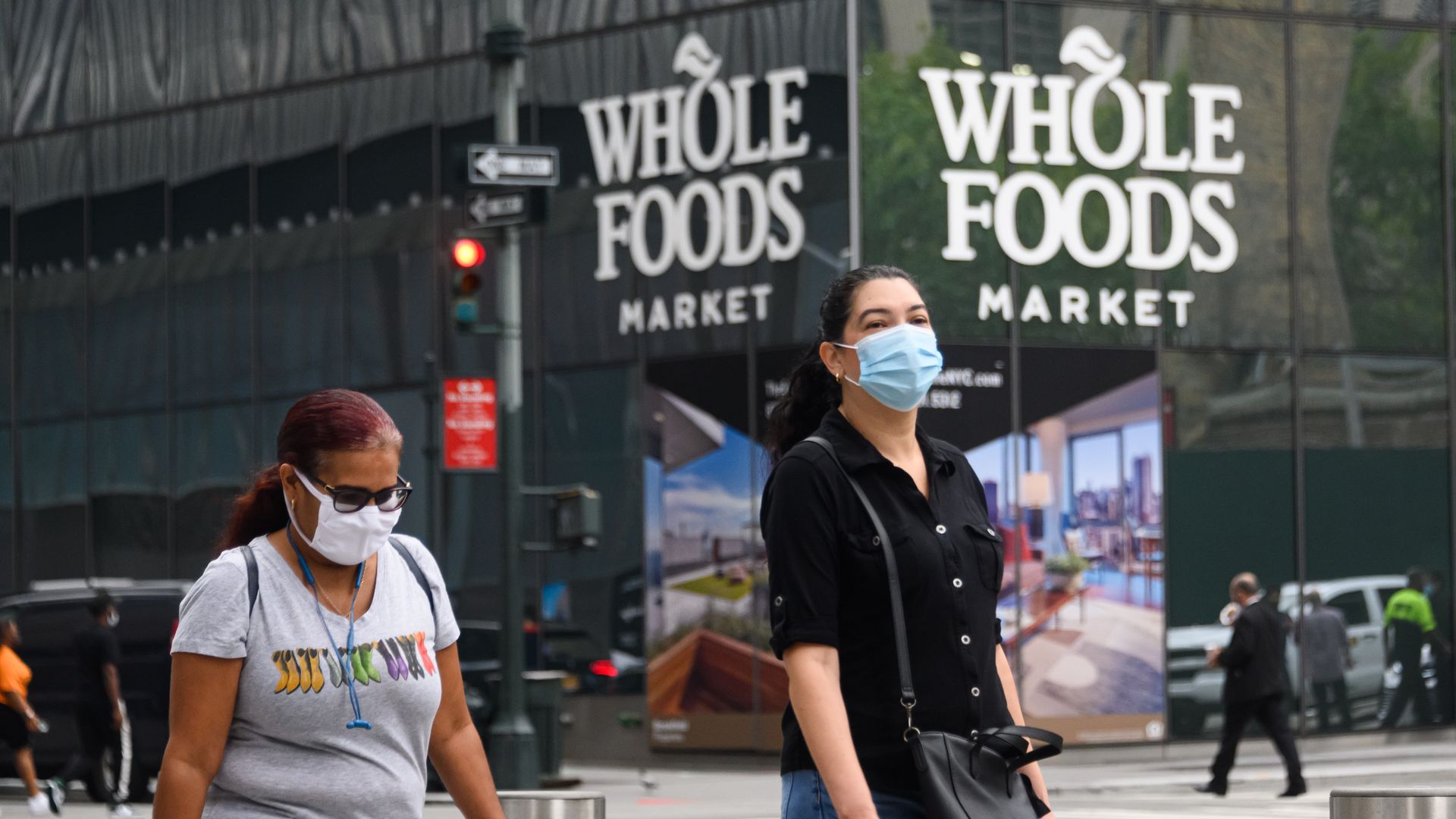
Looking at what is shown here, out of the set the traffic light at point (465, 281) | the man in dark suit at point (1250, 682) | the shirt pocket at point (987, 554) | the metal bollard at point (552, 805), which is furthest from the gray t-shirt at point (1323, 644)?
the shirt pocket at point (987, 554)

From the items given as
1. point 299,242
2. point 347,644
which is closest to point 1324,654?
point 299,242

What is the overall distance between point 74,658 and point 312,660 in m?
15.2

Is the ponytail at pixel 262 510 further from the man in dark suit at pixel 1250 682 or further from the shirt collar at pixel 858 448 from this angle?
the man in dark suit at pixel 1250 682

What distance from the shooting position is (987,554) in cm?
439

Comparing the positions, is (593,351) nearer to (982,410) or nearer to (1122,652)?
(982,410)

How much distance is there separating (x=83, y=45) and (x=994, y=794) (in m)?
30.9

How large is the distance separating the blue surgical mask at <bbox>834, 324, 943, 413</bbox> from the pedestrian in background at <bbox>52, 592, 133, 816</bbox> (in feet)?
42.6

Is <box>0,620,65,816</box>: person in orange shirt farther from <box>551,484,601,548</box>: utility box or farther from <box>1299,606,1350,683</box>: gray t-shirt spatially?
<box>1299,606,1350,683</box>: gray t-shirt

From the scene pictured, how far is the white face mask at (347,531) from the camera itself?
3.88 m

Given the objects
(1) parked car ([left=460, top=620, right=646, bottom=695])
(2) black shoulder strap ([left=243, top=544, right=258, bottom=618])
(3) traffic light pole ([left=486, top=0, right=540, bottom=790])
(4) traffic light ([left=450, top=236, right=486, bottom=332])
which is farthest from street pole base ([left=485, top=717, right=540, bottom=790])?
(2) black shoulder strap ([left=243, top=544, right=258, bottom=618])

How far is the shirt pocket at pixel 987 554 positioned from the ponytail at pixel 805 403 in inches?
19.6

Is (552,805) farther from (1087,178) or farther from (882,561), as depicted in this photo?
(1087,178)

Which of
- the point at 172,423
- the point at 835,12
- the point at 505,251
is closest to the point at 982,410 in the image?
the point at 835,12

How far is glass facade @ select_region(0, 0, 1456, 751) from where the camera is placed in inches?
834
